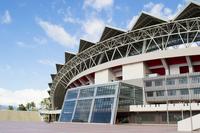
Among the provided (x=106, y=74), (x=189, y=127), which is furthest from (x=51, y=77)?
(x=189, y=127)

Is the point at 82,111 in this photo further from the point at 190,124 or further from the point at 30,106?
the point at 30,106

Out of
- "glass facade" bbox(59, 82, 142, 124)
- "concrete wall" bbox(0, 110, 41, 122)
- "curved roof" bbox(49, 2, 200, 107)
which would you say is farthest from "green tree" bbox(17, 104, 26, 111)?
"glass facade" bbox(59, 82, 142, 124)

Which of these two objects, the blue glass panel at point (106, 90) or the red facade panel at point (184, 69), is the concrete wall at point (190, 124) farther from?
the red facade panel at point (184, 69)

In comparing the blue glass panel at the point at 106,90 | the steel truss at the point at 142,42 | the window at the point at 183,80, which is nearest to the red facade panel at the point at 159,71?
the steel truss at the point at 142,42

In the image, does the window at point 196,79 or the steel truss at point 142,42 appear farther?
the steel truss at point 142,42

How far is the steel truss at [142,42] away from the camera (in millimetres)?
58625

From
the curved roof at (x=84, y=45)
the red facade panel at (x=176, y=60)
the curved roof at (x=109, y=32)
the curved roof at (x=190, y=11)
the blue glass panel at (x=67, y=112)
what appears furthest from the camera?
the curved roof at (x=84, y=45)

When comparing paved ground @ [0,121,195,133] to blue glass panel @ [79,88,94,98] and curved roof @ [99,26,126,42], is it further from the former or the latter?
curved roof @ [99,26,126,42]

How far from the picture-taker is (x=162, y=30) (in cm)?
6059

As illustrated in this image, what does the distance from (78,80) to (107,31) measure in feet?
68.2

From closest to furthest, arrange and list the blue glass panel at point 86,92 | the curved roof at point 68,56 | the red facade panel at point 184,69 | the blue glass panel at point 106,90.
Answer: the blue glass panel at point 106,90 → the red facade panel at point 184,69 → the blue glass panel at point 86,92 → the curved roof at point 68,56

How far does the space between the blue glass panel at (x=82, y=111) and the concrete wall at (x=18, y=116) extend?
40864 millimetres

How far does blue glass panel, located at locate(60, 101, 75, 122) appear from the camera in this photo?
2397 inches

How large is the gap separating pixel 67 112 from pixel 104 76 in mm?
12670
